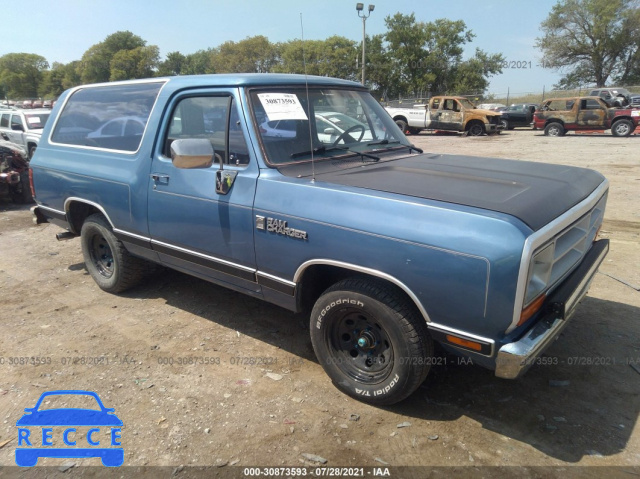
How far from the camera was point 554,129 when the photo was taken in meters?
20.8

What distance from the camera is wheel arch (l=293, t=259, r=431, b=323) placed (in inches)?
97.9

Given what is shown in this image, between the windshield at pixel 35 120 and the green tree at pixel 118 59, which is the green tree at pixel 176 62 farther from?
the windshield at pixel 35 120

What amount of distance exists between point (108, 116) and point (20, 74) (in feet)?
314

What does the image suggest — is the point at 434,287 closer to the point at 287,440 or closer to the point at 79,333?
the point at 287,440

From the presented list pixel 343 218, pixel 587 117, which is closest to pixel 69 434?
pixel 343 218

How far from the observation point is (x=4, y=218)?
8.16m

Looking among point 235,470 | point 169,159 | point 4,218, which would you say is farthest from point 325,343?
point 4,218

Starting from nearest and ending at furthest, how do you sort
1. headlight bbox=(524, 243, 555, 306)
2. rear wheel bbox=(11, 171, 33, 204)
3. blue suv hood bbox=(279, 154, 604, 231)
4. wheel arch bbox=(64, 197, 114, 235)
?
headlight bbox=(524, 243, 555, 306), blue suv hood bbox=(279, 154, 604, 231), wheel arch bbox=(64, 197, 114, 235), rear wheel bbox=(11, 171, 33, 204)

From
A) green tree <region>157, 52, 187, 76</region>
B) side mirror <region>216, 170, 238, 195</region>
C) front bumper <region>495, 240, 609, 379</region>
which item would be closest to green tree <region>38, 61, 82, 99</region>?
green tree <region>157, 52, 187, 76</region>

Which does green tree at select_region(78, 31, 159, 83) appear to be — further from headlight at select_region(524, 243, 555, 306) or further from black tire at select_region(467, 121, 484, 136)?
headlight at select_region(524, 243, 555, 306)

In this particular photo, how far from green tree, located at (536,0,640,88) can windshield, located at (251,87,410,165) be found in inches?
2054

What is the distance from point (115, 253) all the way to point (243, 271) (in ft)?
5.98

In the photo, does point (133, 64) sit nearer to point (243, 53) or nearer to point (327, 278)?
point (243, 53)

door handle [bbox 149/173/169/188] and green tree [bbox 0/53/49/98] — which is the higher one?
green tree [bbox 0/53/49/98]
